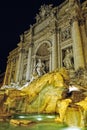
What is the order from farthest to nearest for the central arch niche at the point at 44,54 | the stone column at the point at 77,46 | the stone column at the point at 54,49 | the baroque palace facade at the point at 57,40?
the central arch niche at the point at 44,54 → the stone column at the point at 54,49 → the baroque palace facade at the point at 57,40 → the stone column at the point at 77,46

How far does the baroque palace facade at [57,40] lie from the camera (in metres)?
17.5

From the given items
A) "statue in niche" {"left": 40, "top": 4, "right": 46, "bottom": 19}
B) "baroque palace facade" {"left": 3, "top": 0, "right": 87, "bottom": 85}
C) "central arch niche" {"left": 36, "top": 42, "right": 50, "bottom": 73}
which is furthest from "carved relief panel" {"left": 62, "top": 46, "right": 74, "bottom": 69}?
"statue in niche" {"left": 40, "top": 4, "right": 46, "bottom": 19}

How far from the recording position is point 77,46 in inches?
660

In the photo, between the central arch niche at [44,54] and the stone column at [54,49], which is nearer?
the stone column at [54,49]

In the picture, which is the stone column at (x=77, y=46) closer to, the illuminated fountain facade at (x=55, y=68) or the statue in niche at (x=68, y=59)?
the illuminated fountain facade at (x=55, y=68)

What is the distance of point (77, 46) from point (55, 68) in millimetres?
3987

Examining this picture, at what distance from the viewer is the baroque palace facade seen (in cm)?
1755

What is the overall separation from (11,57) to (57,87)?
2537 centimetres

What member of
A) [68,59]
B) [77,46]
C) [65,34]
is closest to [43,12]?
[65,34]

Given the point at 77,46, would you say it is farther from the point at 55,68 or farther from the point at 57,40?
the point at 57,40

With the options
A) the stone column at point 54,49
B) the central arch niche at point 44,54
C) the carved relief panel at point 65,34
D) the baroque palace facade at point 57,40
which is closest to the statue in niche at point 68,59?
the baroque palace facade at point 57,40

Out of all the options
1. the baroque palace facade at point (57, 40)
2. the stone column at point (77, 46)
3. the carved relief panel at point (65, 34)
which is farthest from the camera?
the carved relief panel at point (65, 34)

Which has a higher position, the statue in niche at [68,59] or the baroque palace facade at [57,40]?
the baroque palace facade at [57,40]

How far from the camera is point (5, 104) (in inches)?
360
